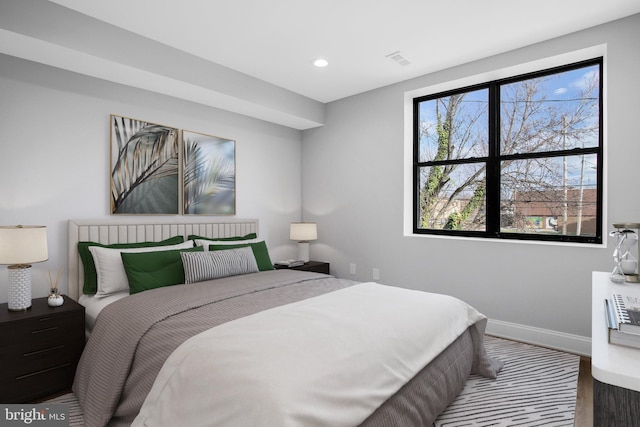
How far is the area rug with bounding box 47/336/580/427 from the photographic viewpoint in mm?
1979

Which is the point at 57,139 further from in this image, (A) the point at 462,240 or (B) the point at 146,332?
(A) the point at 462,240

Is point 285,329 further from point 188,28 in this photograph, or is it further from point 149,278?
point 188,28

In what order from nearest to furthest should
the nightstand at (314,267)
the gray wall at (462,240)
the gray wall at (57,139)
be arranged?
the gray wall at (57,139)
the gray wall at (462,240)
the nightstand at (314,267)

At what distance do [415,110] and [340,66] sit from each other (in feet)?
3.55

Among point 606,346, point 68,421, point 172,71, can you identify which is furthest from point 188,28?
point 606,346

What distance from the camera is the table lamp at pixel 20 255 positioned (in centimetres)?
219

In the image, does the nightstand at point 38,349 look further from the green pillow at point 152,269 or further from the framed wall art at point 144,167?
the framed wall art at point 144,167

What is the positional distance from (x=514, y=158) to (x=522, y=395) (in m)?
2.09

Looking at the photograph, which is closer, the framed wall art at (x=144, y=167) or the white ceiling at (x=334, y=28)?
the white ceiling at (x=334, y=28)

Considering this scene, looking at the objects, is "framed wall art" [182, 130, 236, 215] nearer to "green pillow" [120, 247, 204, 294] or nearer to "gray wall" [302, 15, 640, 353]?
"green pillow" [120, 247, 204, 294]

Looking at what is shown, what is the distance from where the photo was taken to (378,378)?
1.46m

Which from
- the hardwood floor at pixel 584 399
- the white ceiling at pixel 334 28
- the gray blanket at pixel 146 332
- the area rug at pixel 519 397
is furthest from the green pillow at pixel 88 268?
the hardwood floor at pixel 584 399

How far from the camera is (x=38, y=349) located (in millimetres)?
2182

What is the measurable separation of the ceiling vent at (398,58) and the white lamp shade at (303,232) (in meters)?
2.09
